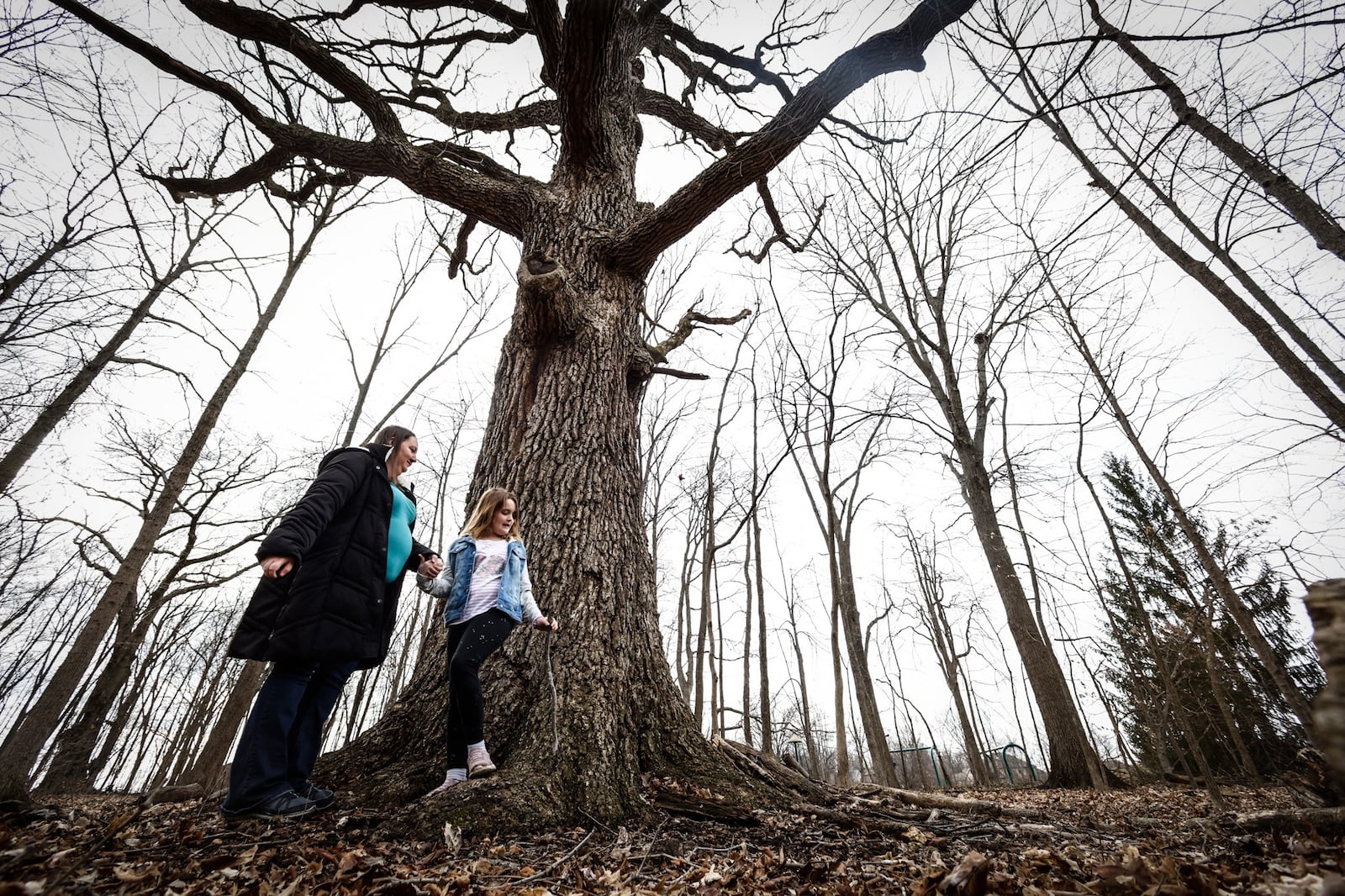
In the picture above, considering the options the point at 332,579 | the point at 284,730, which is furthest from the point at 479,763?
the point at 332,579

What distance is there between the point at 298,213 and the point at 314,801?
950 cm

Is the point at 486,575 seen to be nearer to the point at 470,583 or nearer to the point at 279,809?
the point at 470,583

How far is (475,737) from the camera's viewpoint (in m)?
2.24

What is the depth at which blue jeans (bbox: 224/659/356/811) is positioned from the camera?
6.40 ft

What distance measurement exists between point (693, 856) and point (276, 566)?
1.93m

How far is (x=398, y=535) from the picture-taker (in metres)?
2.73

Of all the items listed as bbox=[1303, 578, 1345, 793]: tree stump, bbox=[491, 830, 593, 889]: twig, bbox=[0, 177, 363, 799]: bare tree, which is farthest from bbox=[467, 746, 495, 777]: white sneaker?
bbox=[0, 177, 363, 799]: bare tree

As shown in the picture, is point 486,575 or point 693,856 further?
point 486,575

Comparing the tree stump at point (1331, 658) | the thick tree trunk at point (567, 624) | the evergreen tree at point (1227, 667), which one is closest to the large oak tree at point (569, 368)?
the thick tree trunk at point (567, 624)

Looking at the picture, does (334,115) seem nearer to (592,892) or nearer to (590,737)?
(590,737)

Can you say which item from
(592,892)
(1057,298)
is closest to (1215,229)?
(1057,298)

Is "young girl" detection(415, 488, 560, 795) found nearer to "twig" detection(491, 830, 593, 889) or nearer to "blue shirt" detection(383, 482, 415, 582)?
"blue shirt" detection(383, 482, 415, 582)

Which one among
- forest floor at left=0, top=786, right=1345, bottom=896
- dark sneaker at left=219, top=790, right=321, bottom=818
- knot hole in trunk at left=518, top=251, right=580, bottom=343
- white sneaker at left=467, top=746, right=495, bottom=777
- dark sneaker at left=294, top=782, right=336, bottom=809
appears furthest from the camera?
knot hole in trunk at left=518, top=251, right=580, bottom=343

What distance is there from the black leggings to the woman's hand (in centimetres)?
81
